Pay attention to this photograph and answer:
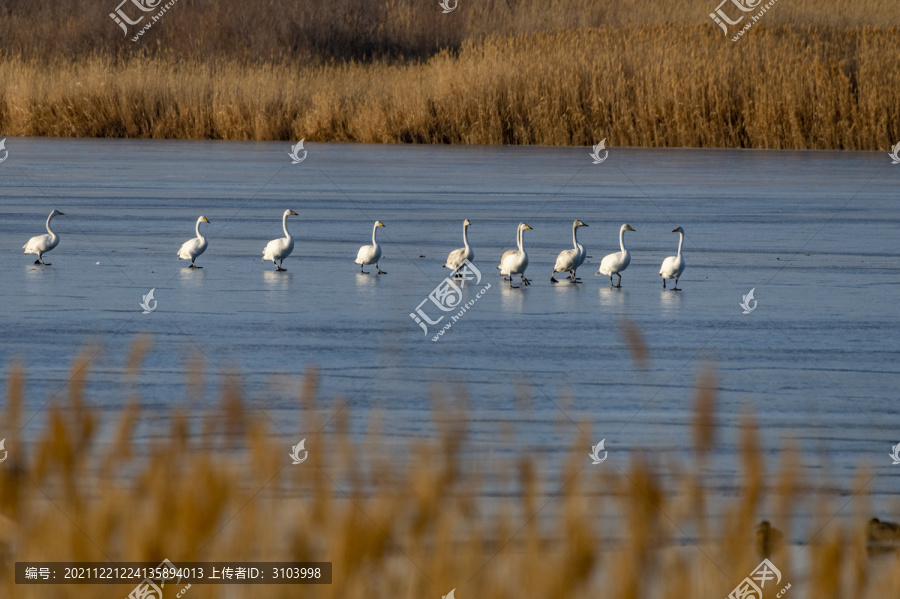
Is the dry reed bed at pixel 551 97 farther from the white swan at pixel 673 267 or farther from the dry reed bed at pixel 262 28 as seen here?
the white swan at pixel 673 267

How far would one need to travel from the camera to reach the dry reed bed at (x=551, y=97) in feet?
73.7

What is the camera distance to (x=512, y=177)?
61.6 ft

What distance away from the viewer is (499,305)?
9273 mm

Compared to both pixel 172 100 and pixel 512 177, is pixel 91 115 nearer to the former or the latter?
pixel 172 100

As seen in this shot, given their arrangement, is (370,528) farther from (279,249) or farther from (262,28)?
(262,28)

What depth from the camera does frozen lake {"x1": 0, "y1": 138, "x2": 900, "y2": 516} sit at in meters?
5.99

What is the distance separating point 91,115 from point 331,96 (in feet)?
15.7

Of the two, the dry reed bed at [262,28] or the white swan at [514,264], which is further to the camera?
the dry reed bed at [262,28]
